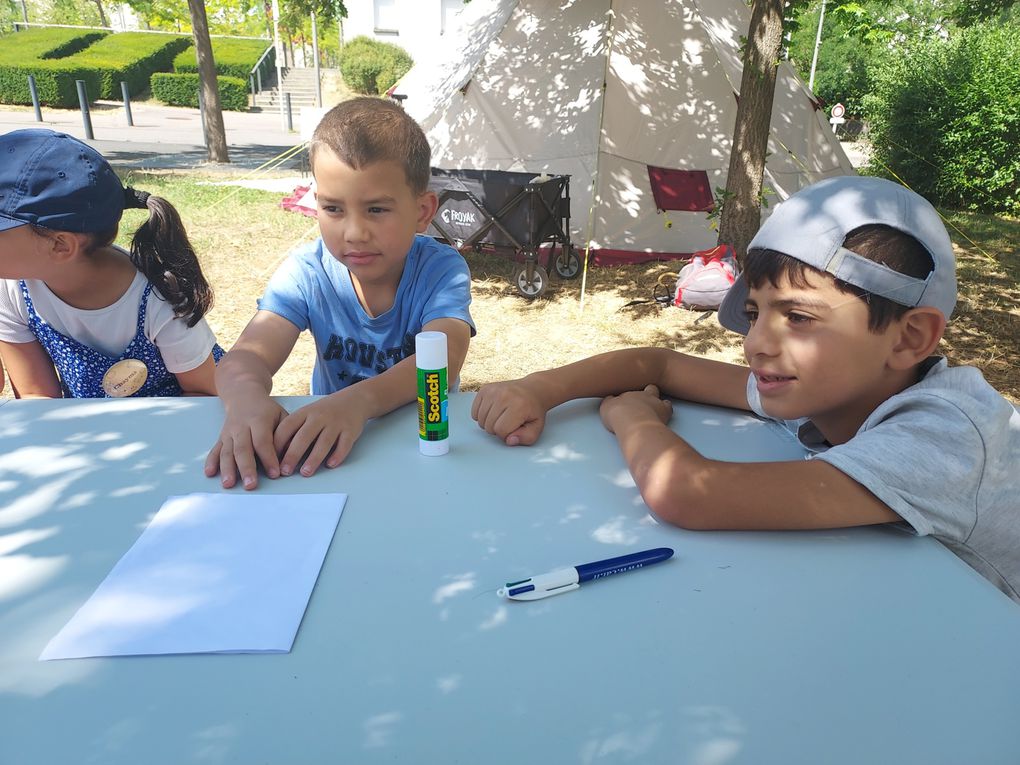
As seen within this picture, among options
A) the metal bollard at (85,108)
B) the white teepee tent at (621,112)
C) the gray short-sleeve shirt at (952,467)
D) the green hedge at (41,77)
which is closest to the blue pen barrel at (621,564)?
the gray short-sleeve shirt at (952,467)

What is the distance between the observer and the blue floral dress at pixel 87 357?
6.64 feet

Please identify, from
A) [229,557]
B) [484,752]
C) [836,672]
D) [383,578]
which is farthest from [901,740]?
[229,557]

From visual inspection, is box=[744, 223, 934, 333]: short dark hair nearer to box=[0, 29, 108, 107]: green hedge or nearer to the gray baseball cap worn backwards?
the gray baseball cap worn backwards

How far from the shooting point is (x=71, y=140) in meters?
1.86

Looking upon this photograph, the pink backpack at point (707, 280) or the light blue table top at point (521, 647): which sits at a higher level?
the light blue table top at point (521, 647)

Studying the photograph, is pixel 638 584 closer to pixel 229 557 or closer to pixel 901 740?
pixel 901 740

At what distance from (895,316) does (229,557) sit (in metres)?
1.14

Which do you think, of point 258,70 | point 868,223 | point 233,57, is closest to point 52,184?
point 868,223

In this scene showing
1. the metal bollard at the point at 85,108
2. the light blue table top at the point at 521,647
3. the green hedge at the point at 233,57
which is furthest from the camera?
the green hedge at the point at 233,57

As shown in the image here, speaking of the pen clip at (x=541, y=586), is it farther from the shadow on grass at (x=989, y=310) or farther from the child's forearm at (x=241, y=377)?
the shadow on grass at (x=989, y=310)

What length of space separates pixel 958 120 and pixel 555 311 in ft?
29.9

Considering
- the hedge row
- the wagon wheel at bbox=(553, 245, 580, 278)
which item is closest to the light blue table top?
the wagon wheel at bbox=(553, 245, 580, 278)

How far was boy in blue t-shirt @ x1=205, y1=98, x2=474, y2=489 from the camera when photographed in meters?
1.36

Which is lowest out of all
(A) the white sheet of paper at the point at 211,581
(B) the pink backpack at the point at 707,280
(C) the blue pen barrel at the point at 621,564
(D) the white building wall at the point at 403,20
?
(B) the pink backpack at the point at 707,280
